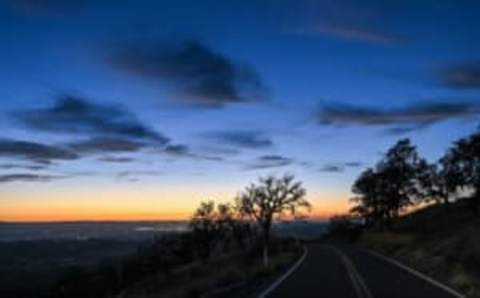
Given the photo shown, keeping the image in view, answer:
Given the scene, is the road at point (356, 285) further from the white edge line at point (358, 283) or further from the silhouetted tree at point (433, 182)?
the silhouetted tree at point (433, 182)

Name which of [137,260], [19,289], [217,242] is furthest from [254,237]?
[19,289]

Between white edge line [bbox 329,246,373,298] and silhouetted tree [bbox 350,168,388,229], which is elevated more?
silhouetted tree [bbox 350,168,388,229]

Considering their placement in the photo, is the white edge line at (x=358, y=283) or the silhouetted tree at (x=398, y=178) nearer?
the white edge line at (x=358, y=283)

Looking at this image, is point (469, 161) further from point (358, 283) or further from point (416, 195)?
point (358, 283)

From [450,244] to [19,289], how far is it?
286ft

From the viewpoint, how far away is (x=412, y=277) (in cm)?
2833

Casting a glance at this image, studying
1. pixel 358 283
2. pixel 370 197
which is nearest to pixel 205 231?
pixel 370 197

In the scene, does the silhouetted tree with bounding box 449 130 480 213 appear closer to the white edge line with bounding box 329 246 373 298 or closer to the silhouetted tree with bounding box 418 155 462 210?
the silhouetted tree with bounding box 418 155 462 210

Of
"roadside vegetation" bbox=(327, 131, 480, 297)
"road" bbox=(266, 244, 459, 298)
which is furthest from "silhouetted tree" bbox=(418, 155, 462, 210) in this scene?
"road" bbox=(266, 244, 459, 298)

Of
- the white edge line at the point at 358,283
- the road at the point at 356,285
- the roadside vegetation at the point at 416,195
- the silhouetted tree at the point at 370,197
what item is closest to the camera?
the road at the point at 356,285

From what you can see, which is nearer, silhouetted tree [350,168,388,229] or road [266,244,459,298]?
road [266,244,459,298]

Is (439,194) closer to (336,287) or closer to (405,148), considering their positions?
(405,148)

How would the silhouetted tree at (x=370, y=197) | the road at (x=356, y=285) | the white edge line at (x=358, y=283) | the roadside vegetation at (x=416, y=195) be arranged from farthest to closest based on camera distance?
the silhouetted tree at (x=370, y=197) → the roadside vegetation at (x=416, y=195) → the white edge line at (x=358, y=283) → the road at (x=356, y=285)

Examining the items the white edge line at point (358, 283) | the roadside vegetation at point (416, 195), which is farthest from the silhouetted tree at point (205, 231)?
the white edge line at point (358, 283)
